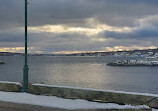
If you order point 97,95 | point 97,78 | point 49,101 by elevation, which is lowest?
point 97,78

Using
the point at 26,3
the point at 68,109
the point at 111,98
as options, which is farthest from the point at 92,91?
the point at 26,3

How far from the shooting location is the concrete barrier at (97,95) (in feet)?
25.4

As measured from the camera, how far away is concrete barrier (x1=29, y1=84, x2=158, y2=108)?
25.4ft

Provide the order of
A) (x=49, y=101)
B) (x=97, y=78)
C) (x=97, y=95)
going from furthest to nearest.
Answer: (x=97, y=78)
(x=97, y=95)
(x=49, y=101)

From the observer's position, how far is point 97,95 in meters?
8.55

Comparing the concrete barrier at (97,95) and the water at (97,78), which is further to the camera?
the water at (97,78)

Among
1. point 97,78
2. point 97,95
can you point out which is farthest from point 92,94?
point 97,78

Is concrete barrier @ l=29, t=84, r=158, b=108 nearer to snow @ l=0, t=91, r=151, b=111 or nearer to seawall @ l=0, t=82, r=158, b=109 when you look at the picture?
seawall @ l=0, t=82, r=158, b=109

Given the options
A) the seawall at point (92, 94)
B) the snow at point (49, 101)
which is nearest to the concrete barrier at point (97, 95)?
the seawall at point (92, 94)

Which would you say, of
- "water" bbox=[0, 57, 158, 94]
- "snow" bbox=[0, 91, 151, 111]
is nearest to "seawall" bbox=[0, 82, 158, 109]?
"snow" bbox=[0, 91, 151, 111]

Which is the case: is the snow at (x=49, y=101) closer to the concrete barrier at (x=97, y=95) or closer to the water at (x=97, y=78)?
the concrete barrier at (x=97, y=95)

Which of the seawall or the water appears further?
the water

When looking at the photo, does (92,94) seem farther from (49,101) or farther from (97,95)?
(49,101)

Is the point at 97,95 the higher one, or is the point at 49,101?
the point at 97,95
